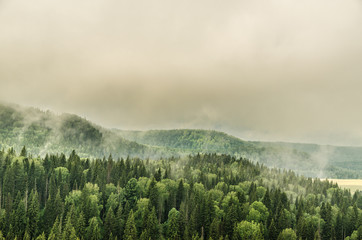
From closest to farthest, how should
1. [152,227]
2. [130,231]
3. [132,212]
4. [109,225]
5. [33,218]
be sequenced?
[130,231] < [152,227] < [109,225] < [33,218] < [132,212]

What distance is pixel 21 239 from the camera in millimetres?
126375

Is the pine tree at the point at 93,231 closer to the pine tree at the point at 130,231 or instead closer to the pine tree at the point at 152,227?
the pine tree at the point at 130,231

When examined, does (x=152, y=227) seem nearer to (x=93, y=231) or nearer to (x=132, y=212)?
(x=132, y=212)

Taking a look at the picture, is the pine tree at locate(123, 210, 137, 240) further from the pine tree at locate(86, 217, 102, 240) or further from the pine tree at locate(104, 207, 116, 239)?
the pine tree at locate(86, 217, 102, 240)

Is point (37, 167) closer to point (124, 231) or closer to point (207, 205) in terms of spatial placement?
point (124, 231)

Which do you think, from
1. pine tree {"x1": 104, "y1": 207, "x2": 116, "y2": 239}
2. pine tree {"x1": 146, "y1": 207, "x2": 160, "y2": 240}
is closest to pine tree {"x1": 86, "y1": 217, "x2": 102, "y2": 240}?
pine tree {"x1": 104, "y1": 207, "x2": 116, "y2": 239}

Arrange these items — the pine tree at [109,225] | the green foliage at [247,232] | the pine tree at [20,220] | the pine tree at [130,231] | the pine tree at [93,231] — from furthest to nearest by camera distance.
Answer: the pine tree at [109,225] < the pine tree at [20,220] < the pine tree at [93,231] < the green foliage at [247,232] < the pine tree at [130,231]

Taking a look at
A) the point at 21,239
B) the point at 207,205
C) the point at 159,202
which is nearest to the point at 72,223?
the point at 21,239

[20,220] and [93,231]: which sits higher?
[93,231]

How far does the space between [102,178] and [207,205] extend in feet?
227

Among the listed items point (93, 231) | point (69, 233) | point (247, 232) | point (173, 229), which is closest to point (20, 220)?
point (69, 233)

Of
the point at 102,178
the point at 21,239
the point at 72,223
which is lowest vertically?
the point at 21,239

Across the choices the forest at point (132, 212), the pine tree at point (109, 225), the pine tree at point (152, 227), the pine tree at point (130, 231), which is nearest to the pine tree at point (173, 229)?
the forest at point (132, 212)

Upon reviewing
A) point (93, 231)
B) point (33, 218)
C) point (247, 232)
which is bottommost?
point (93, 231)
